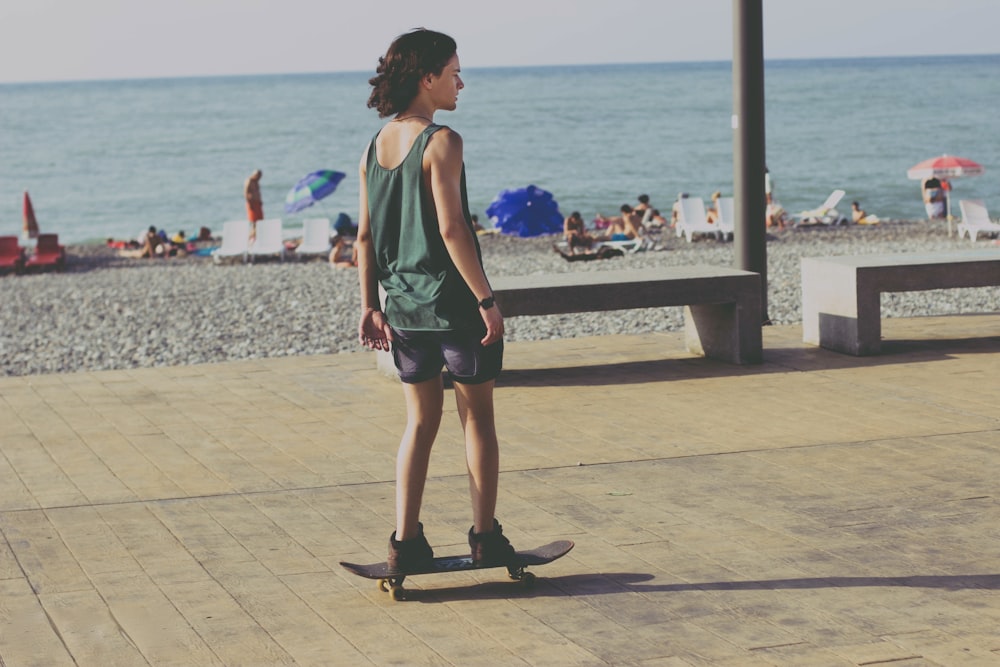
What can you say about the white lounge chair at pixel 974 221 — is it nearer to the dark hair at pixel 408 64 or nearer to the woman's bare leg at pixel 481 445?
the woman's bare leg at pixel 481 445

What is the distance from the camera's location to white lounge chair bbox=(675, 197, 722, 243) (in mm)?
27453

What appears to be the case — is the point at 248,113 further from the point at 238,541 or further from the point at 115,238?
the point at 238,541

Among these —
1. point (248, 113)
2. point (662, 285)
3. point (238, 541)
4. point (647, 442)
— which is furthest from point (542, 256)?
point (248, 113)

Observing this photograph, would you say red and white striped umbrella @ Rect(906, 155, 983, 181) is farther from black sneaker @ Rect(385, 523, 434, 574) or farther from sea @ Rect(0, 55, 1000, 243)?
black sneaker @ Rect(385, 523, 434, 574)

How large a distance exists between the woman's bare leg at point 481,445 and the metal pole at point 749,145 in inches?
276

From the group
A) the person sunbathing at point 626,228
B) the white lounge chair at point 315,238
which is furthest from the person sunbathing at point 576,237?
the white lounge chair at point 315,238

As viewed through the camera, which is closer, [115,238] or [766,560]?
[766,560]

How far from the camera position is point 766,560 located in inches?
204

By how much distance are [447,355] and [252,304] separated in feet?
43.2

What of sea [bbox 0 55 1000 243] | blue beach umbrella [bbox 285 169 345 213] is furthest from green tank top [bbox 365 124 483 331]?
sea [bbox 0 55 1000 243]

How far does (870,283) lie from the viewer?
966cm

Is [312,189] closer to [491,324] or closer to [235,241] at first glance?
[235,241]

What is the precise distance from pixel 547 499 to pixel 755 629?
1.87 metres

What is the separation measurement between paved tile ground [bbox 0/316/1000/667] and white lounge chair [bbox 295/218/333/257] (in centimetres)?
1641
